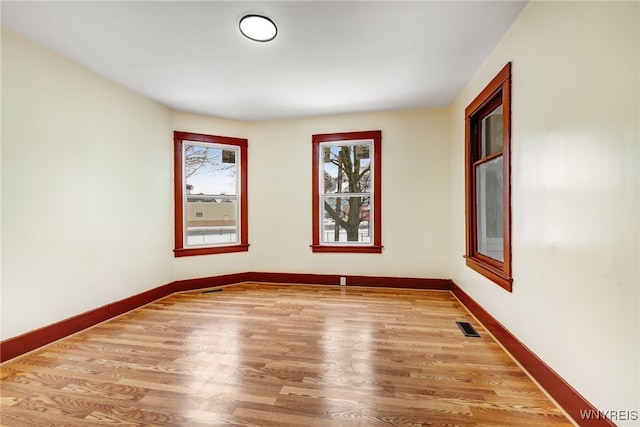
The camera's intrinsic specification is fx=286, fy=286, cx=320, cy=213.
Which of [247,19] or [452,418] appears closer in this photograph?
[452,418]

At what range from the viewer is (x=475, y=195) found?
10.6 feet

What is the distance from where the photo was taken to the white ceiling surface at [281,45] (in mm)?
2021

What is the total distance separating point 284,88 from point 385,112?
1.60 meters

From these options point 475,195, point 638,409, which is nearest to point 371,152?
point 475,195

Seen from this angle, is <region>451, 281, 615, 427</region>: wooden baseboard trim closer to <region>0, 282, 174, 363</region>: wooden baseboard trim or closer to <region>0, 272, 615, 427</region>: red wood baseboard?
<region>0, 272, 615, 427</region>: red wood baseboard

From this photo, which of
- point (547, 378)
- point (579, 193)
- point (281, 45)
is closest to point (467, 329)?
point (547, 378)

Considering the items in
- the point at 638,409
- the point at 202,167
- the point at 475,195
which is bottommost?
the point at 638,409

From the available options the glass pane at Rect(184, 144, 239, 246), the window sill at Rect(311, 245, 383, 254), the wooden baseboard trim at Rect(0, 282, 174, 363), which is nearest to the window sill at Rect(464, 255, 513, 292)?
the window sill at Rect(311, 245, 383, 254)

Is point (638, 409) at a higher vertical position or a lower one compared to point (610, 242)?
lower

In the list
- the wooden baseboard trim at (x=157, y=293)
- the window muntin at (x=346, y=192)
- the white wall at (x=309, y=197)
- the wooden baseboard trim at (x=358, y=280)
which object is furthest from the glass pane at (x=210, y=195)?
the window muntin at (x=346, y=192)

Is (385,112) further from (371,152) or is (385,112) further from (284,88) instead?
(284,88)

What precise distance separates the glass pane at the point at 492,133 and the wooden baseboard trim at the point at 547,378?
5.26ft

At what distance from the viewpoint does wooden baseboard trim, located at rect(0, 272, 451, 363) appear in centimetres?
232

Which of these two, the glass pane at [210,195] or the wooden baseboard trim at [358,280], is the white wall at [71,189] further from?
the wooden baseboard trim at [358,280]
